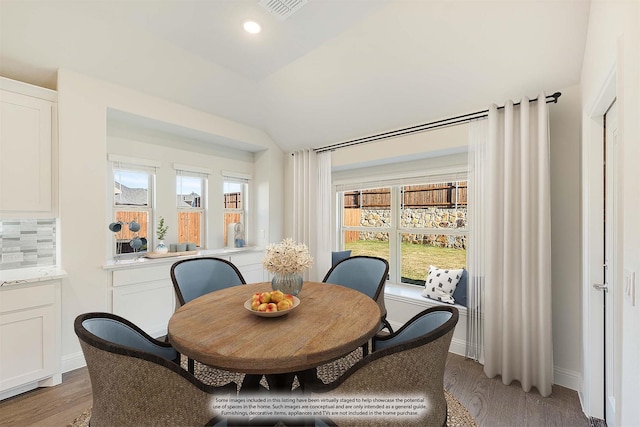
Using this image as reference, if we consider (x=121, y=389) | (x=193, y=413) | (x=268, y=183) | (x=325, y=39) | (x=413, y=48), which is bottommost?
(x=193, y=413)

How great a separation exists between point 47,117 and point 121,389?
2.59 meters

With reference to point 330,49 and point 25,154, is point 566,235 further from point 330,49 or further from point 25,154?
point 25,154

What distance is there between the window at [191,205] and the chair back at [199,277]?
4.92 ft

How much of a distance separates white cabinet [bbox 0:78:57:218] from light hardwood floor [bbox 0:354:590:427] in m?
1.41

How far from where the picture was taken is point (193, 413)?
3.43 ft

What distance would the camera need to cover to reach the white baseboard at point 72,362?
232 centimetres

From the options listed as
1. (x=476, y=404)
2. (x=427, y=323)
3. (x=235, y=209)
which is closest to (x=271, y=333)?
(x=427, y=323)

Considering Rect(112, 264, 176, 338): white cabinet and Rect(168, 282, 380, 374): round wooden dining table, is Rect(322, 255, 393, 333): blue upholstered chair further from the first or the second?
Rect(112, 264, 176, 338): white cabinet

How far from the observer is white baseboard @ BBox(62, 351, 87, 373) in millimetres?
2322

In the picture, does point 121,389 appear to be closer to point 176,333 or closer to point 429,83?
point 176,333

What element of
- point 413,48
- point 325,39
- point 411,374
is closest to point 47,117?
point 325,39

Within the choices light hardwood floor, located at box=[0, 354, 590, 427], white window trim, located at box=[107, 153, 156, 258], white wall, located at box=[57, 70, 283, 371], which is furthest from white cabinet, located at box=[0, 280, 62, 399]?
white window trim, located at box=[107, 153, 156, 258]

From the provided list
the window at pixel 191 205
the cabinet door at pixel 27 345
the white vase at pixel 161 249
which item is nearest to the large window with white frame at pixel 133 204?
the white vase at pixel 161 249

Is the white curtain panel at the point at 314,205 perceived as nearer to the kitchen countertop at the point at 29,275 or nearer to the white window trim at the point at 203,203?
the white window trim at the point at 203,203
